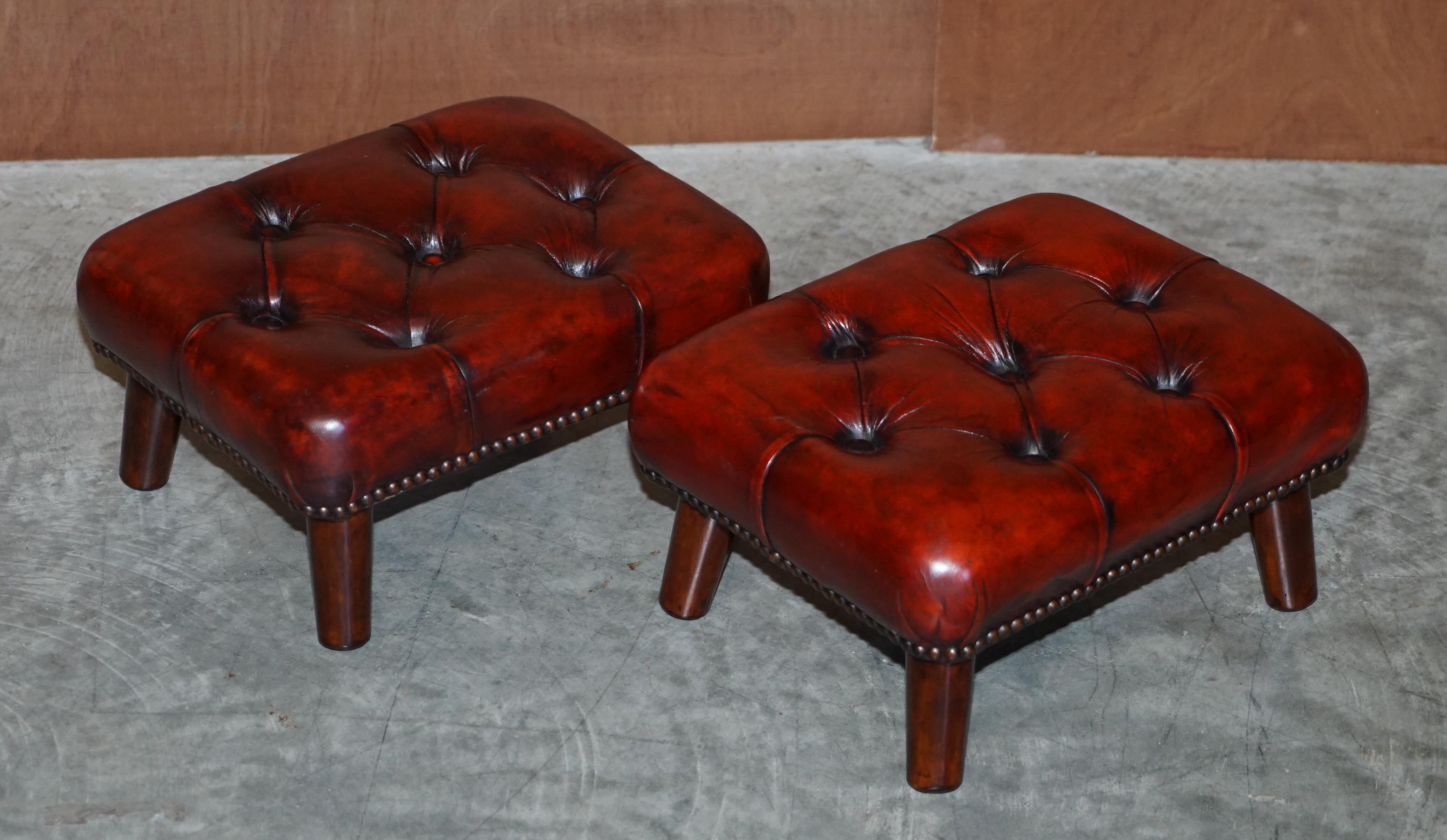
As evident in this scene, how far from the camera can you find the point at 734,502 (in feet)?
4.82

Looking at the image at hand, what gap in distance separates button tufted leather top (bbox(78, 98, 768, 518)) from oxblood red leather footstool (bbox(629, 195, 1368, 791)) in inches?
4.5

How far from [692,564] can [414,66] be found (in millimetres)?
1187

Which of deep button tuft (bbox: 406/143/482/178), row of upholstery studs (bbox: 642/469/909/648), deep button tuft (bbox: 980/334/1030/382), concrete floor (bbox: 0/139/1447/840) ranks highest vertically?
deep button tuft (bbox: 406/143/482/178)

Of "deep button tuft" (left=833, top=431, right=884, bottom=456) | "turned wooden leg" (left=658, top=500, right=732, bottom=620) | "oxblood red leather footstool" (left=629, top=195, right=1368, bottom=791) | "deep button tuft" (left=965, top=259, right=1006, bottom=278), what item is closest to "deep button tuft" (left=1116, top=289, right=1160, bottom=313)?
"oxblood red leather footstool" (left=629, top=195, right=1368, bottom=791)

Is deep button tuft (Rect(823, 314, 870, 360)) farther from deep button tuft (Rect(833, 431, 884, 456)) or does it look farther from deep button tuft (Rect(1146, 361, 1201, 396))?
deep button tuft (Rect(1146, 361, 1201, 396))

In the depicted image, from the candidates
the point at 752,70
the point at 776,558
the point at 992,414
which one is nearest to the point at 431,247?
the point at 776,558

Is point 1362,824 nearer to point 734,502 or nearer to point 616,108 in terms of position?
point 734,502

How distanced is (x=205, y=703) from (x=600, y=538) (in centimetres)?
46

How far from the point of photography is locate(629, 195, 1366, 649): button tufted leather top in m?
1.35

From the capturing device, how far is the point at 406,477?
→ 1.54 m

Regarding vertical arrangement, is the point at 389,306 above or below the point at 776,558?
above

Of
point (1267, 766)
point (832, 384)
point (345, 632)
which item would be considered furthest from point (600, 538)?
point (1267, 766)

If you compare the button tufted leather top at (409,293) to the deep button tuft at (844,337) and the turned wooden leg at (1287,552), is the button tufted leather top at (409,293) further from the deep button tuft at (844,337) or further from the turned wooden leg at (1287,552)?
the turned wooden leg at (1287,552)

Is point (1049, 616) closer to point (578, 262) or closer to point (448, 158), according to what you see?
point (578, 262)
